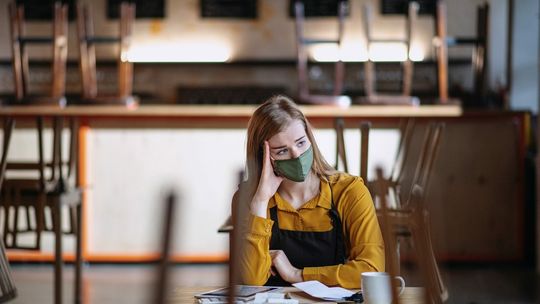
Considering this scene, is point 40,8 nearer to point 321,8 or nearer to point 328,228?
point 321,8

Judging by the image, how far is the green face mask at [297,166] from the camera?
2.71m

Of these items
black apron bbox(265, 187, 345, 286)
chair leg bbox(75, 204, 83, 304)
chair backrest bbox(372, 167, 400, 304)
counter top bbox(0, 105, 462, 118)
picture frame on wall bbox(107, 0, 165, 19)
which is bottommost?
chair leg bbox(75, 204, 83, 304)

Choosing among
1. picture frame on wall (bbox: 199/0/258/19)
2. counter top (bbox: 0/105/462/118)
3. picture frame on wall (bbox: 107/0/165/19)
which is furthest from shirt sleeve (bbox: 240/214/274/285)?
picture frame on wall (bbox: 107/0/165/19)

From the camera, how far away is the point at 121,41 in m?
6.75

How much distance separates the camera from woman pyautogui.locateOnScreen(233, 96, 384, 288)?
271 centimetres

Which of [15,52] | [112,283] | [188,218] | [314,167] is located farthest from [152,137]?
[314,167]

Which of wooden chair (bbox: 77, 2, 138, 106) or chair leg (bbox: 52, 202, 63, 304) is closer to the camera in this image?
chair leg (bbox: 52, 202, 63, 304)

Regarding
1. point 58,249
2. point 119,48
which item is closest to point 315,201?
point 58,249

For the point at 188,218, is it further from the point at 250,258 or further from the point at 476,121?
the point at 250,258

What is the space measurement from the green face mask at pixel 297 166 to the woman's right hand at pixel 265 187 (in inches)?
1.6

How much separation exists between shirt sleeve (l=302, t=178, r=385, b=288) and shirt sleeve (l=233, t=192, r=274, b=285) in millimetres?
128

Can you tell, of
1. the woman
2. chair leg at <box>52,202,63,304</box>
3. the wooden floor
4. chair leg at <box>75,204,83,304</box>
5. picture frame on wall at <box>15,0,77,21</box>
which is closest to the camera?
the woman

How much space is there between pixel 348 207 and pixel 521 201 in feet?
13.4

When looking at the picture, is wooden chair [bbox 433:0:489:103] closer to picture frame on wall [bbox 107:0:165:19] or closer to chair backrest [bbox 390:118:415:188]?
chair backrest [bbox 390:118:415:188]
